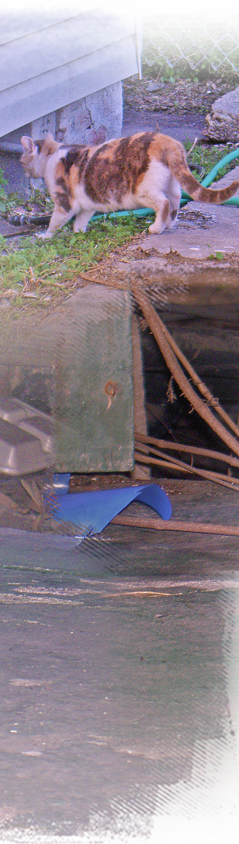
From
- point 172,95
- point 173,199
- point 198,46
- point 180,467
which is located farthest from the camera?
point 198,46

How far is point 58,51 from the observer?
454 cm

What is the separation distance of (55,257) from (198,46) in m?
5.41

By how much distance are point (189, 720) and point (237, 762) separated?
0.10 m

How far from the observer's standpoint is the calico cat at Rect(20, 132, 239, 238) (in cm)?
349

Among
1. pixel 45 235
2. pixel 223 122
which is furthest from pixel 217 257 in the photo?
pixel 223 122

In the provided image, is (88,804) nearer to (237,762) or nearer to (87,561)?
(237,762)

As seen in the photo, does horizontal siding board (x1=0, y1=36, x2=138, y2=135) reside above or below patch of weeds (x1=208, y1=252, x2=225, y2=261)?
above

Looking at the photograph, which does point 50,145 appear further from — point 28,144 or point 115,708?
Result: point 115,708

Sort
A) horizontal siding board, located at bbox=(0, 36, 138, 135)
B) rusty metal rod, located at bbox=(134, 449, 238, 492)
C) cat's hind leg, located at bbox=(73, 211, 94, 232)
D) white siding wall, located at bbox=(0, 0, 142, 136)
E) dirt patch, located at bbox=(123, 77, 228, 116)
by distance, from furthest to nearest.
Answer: dirt patch, located at bbox=(123, 77, 228, 116) < horizontal siding board, located at bbox=(0, 36, 138, 135) < white siding wall, located at bbox=(0, 0, 142, 136) < cat's hind leg, located at bbox=(73, 211, 94, 232) < rusty metal rod, located at bbox=(134, 449, 238, 492)

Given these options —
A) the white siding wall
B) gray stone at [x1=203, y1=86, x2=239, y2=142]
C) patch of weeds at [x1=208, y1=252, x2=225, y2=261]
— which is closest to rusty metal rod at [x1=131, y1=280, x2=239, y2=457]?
patch of weeds at [x1=208, y1=252, x2=225, y2=261]

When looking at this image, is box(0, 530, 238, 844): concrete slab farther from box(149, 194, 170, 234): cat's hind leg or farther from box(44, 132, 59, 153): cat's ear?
box(44, 132, 59, 153): cat's ear

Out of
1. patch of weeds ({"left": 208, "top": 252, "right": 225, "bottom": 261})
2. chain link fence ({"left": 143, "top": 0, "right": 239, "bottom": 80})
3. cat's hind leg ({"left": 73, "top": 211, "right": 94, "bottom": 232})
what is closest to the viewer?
patch of weeds ({"left": 208, "top": 252, "right": 225, "bottom": 261})

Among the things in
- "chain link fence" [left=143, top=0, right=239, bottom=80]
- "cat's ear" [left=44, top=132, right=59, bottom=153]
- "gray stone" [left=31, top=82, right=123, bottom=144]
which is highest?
"chain link fence" [left=143, top=0, right=239, bottom=80]

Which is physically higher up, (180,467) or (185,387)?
(185,387)
